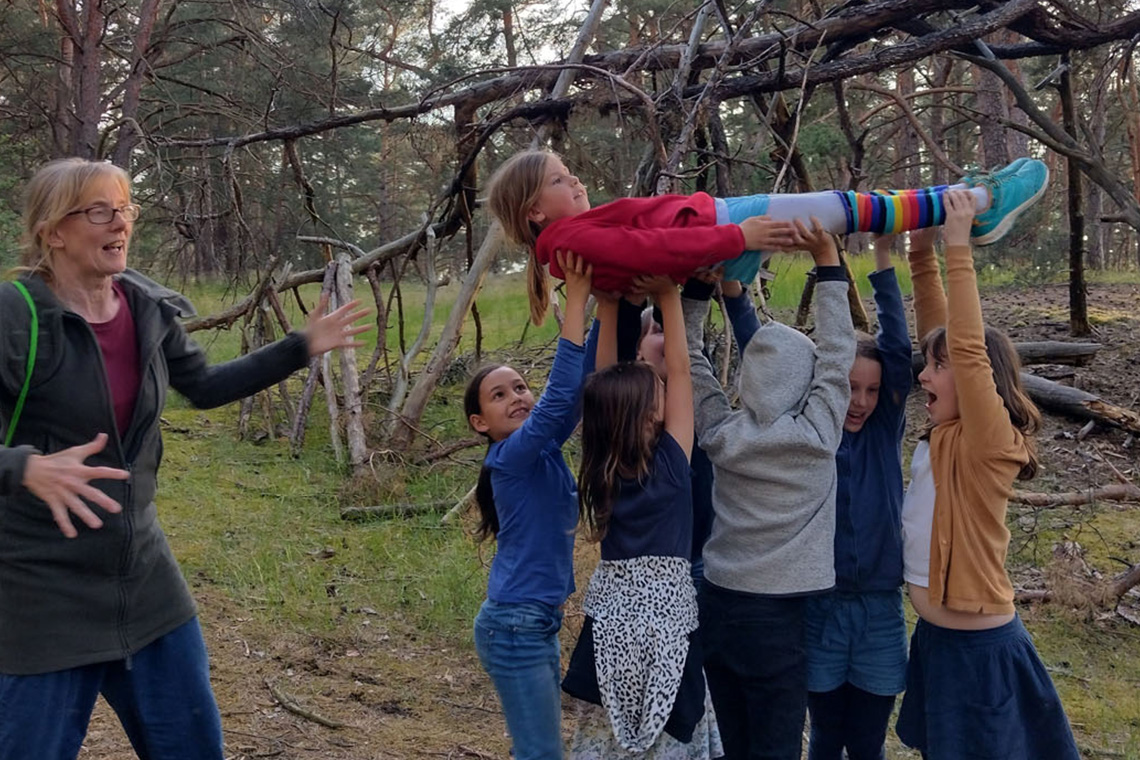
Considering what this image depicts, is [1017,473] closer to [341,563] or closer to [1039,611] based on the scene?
[1039,611]

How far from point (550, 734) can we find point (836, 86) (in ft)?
12.9

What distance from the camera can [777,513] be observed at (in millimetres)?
2541

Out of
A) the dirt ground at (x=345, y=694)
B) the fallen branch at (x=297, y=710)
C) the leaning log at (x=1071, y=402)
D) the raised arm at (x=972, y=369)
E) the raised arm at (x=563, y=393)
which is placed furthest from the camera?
the leaning log at (x=1071, y=402)

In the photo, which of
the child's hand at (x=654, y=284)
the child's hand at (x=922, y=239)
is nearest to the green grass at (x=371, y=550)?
the child's hand at (x=922, y=239)

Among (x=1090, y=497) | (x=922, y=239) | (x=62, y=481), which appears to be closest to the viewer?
(x=62, y=481)

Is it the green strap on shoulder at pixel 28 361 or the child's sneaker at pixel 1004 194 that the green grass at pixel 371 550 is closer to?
the child's sneaker at pixel 1004 194

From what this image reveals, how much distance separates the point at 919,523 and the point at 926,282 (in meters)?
0.73

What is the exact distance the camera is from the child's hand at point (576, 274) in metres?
2.63

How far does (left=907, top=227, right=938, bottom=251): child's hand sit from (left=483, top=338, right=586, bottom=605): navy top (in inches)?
40.4

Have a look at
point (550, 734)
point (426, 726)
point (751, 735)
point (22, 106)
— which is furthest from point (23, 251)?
point (22, 106)

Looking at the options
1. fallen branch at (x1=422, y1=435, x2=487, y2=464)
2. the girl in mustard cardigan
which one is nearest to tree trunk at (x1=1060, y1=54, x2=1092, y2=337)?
fallen branch at (x1=422, y1=435, x2=487, y2=464)

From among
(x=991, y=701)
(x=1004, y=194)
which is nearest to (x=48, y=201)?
(x=1004, y=194)

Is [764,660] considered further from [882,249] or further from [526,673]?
[882,249]

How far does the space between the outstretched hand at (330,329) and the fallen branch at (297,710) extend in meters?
1.82
